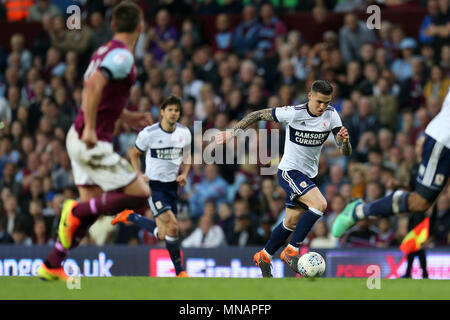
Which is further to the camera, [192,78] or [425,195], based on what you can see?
[192,78]

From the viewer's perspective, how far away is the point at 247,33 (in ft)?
60.5

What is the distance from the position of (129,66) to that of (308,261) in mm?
3075

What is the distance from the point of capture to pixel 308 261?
999 centimetres

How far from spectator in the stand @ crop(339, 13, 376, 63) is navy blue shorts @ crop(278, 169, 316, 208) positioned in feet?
23.9

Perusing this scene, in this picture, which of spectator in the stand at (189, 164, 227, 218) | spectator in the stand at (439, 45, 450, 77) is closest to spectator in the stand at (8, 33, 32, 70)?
spectator in the stand at (189, 164, 227, 218)

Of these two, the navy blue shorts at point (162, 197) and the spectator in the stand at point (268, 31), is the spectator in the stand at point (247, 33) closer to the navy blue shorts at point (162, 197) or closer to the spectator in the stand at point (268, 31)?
the spectator in the stand at point (268, 31)

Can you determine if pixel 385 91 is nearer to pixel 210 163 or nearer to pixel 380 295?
pixel 210 163

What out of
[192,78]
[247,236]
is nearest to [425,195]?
[247,236]

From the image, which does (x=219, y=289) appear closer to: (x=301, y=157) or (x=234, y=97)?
(x=301, y=157)

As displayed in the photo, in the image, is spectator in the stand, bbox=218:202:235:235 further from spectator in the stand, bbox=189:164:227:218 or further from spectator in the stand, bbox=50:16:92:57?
spectator in the stand, bbox=50:16:92:57

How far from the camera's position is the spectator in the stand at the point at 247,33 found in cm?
1834

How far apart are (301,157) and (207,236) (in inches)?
194

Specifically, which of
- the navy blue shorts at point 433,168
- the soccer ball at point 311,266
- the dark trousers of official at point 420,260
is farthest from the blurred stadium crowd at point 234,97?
the navy blue shorts at point 433,168

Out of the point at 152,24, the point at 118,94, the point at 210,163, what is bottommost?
the point at 210,163
